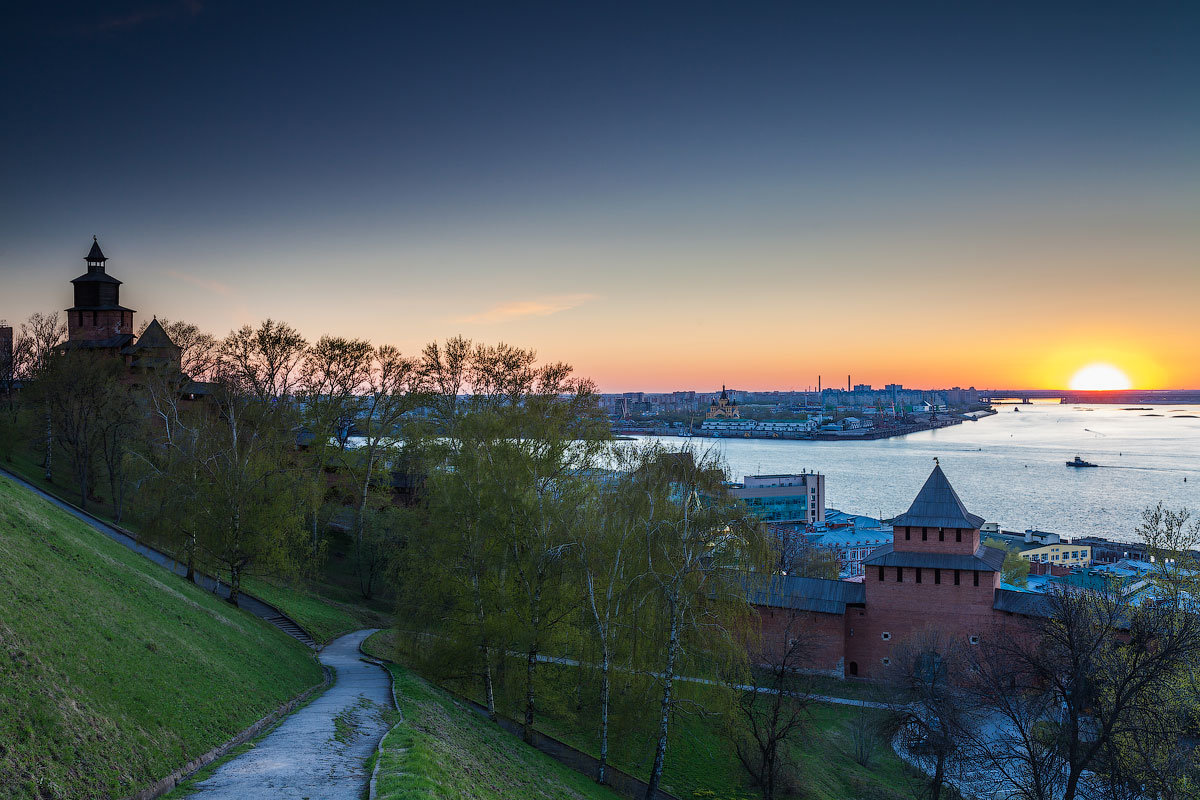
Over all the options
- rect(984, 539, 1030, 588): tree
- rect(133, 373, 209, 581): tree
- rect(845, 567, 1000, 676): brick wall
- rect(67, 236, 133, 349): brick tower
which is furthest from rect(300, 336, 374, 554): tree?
rect(984, 539, 1030, 588): tree

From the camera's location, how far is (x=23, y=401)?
123 ft

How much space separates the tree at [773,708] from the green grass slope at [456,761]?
4.35 m

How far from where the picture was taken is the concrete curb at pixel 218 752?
385 inches

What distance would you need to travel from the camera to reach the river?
3494 inches

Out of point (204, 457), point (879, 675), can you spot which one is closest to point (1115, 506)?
point (879, 675)

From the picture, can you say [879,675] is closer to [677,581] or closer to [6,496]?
[677,581]

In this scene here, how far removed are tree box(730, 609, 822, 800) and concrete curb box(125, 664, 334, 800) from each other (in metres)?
10.3

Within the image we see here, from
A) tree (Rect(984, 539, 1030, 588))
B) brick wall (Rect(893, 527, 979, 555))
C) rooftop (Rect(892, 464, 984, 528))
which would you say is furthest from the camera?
tree (Rect(984, 539, 1030, 588))

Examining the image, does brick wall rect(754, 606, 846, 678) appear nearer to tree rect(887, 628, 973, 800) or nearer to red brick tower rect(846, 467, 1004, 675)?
red brick tower rect(846, 467, 1004, 675)

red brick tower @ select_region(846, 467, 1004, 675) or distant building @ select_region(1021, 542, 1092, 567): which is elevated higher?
red brick tower @ select_region(846, 467, 1004, 675)

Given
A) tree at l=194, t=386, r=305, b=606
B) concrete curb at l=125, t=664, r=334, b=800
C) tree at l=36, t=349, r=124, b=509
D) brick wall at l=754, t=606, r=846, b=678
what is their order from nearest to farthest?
concrete curb at l=125, t=664, r=334, b=800
tree at l=194, t=386, r=305, b=606
brick wall at l=754, t=606, r=846, b=678
tree at l=36, t=349, r=124, b=509

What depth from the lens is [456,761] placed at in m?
13.1

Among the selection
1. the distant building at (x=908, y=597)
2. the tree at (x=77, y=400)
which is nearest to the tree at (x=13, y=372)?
the tree at (x=77, y=400)

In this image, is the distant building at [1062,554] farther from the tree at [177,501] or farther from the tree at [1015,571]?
the tree at [177,501]
